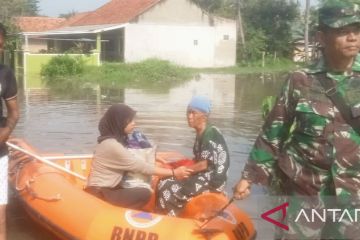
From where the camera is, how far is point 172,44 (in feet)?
107

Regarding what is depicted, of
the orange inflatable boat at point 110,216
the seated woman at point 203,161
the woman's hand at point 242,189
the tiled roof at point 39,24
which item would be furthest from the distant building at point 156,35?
the woman's hand at point 242,189

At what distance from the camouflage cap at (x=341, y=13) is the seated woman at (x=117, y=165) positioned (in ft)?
7.26

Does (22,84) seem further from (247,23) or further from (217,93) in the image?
(247,23)

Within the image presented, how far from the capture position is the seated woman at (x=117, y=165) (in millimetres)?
4527

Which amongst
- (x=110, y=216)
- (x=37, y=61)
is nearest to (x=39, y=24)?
(x=37, y=61)

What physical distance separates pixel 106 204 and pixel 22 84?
705 inches

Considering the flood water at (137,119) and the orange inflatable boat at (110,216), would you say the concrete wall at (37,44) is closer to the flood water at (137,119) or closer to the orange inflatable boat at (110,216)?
the flood water at (137,119)

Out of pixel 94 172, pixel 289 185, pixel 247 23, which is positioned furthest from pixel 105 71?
pixel 289 185

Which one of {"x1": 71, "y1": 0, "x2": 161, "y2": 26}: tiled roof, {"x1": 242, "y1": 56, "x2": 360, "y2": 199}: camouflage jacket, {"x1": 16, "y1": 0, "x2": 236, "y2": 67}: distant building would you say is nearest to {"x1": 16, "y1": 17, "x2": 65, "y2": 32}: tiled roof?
{"x1": 71, "y1": 0, "x2": 161, "y2": 26}: tiled roof

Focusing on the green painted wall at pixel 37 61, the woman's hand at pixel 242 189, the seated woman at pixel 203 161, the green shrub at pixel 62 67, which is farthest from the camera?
the green painted wall at pixel 37 61

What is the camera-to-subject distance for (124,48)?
3120 centimetres

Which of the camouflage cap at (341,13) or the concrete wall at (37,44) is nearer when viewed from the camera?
the camouflage cap at (341,13)

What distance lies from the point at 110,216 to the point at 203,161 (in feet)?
2.70

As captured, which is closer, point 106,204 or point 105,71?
point 106,204
